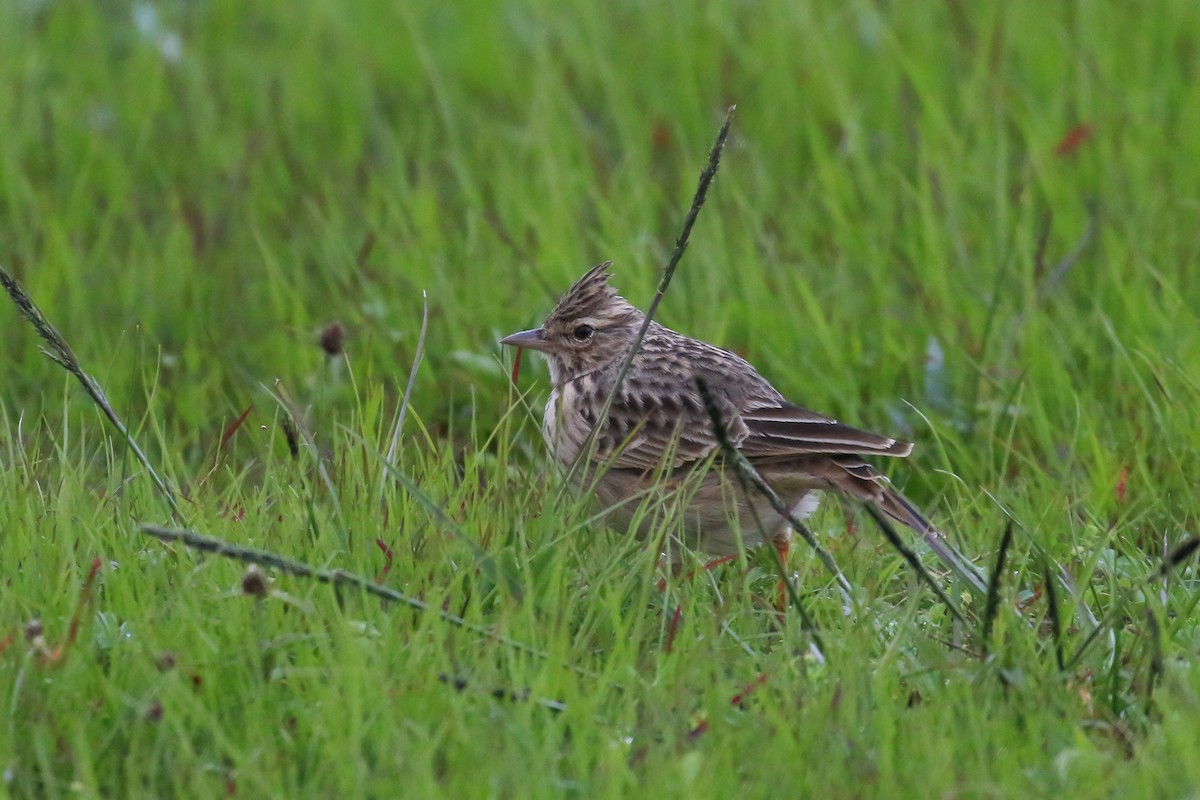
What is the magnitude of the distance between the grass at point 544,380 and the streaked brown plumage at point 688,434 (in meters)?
0.20

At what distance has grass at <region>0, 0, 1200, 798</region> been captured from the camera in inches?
143

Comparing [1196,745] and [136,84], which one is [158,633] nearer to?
[1196,745]

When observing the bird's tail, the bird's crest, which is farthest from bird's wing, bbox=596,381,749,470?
the bird's crest

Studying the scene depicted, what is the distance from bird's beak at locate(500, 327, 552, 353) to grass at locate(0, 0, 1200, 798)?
377 millimetres

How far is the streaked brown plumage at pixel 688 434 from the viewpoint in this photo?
5.00 m

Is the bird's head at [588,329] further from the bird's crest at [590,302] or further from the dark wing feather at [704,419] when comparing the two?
the dark wing feather at [704,419]

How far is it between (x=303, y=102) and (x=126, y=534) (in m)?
5.11

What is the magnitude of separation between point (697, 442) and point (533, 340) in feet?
2.99

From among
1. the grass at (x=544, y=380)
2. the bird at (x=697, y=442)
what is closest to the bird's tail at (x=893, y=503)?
the bird at (x=697, y=442)

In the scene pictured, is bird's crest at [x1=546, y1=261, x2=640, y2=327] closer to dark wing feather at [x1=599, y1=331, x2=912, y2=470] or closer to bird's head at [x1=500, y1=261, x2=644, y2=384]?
bird's head at [x1=500, y1=261, x2=644, y2=384]

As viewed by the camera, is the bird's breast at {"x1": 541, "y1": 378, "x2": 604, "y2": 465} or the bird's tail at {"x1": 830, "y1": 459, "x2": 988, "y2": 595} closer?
the bird's tail at {"x1": 830, "y1": 459, "x2": 988, "y2": 595}

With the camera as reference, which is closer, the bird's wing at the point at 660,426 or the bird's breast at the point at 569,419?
the bird's wing at the point at 660,426

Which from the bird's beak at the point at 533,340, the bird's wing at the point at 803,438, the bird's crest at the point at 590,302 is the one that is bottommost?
the bird's wing at the point at 803,438

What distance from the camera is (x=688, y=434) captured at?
522 cm
